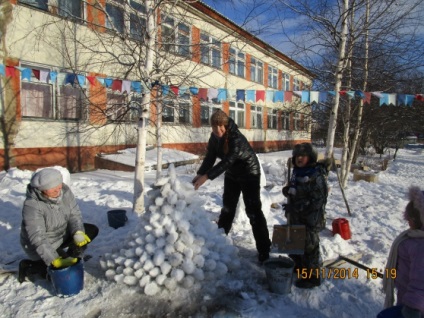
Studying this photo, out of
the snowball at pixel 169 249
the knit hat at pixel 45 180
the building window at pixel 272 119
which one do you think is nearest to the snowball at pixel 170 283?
the snowball at pixel 169 249

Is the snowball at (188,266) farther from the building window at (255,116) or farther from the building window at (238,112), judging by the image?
the building window at (255,116)

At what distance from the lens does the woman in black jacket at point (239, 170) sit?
353cm

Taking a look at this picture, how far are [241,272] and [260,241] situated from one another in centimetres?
43

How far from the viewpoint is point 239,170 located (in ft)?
12.1

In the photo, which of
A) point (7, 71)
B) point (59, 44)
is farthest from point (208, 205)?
point (59, 44)

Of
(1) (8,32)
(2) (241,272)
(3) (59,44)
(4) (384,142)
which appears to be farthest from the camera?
(4) (384,142)

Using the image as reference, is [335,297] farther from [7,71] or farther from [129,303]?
[7,71]

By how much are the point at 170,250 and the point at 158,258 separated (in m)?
0.13

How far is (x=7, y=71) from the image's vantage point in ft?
19.8

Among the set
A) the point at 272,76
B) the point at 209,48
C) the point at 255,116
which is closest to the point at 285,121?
the point at 272,76

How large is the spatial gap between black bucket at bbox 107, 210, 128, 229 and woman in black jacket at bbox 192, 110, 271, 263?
1.81m

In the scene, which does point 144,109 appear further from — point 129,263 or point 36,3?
point 36,3

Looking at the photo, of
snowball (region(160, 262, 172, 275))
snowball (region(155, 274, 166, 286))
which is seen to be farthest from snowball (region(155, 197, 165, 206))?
snowball (region(155, 274, 166, 286))

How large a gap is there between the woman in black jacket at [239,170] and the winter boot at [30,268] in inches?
67.8
